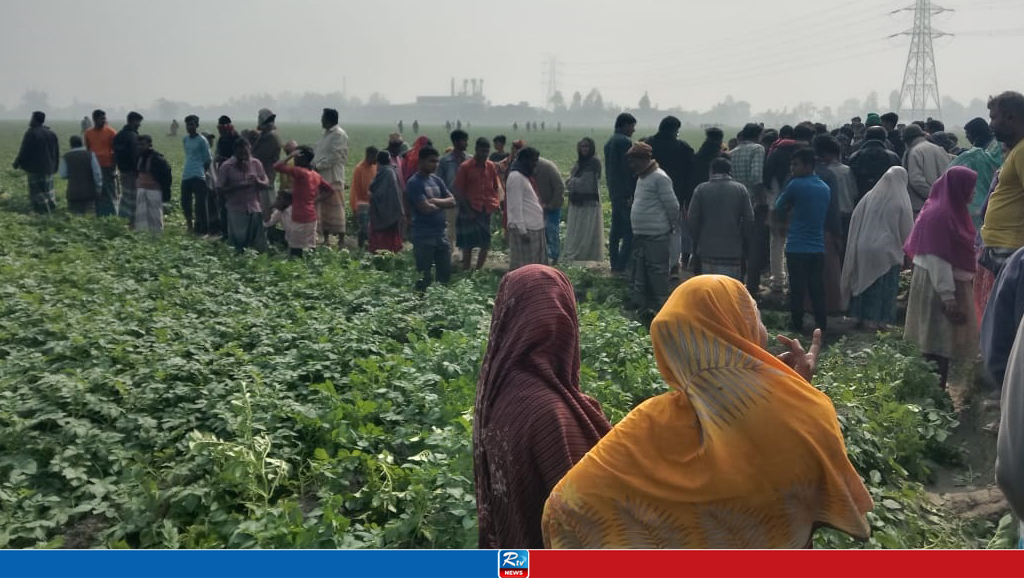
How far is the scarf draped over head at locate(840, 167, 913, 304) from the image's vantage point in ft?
25.5

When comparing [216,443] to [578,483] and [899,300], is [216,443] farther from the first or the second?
[899,300]

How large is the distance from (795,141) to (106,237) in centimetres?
864

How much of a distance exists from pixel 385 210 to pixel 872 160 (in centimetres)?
524

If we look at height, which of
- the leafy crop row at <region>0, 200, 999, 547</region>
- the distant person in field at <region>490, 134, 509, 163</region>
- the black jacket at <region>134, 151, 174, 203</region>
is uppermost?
the distant person in field at <region>490, 134, 509, 163</region>

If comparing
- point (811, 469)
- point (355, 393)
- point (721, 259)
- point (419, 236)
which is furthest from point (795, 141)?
point (811, 469)

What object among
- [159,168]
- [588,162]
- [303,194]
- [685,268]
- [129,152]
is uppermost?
[129,152]

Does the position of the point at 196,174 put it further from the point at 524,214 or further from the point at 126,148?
the point at 524,214

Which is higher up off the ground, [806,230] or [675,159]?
[675,159]

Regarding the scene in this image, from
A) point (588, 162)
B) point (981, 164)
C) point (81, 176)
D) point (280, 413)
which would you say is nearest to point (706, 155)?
point (588, 162)

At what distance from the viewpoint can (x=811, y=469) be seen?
2.44m

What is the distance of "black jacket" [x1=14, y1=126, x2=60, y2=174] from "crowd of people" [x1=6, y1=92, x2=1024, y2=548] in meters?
0.03

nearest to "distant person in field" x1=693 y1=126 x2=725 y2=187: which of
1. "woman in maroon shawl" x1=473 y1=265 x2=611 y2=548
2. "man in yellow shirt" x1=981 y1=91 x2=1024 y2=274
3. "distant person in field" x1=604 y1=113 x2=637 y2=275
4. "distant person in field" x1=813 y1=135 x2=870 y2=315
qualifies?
"distant person in field" x1=604 y1=113 x2=637 y2=275

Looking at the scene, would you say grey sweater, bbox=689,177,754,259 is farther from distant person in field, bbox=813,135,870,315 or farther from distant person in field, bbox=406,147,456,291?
distant person in field, bbox=406,147,456,291

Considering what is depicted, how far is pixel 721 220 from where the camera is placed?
26.8 ft
